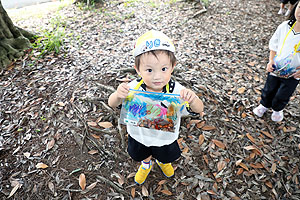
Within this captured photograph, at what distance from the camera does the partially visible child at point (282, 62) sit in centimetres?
233

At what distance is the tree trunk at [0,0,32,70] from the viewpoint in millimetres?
3858

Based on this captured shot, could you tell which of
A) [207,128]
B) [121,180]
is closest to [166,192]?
[121,180]

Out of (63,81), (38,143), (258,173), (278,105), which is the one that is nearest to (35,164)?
(38,143)

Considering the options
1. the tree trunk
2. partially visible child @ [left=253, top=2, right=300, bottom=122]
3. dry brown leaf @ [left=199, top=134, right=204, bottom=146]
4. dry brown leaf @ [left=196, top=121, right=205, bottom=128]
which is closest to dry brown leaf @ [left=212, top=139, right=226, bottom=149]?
dry brown leaf @ [left=199, top=134, right=204, bottom=146]

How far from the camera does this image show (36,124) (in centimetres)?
291

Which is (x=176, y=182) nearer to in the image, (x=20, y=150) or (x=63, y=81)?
(x=20, y=150)

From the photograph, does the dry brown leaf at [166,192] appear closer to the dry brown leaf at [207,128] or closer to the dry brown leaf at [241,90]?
the dry brown leaf at [207,128]

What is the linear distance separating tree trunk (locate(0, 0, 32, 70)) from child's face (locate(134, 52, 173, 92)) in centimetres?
362

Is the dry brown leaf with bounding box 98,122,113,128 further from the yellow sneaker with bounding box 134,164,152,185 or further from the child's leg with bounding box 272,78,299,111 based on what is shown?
the child's leg with bounding box 272,78,299,111

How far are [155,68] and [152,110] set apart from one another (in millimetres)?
361

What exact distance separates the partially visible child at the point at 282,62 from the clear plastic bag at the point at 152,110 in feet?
5.61

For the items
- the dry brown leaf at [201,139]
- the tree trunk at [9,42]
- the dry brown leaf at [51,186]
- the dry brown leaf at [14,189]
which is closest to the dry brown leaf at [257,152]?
the dry brown leaf at [201,139]

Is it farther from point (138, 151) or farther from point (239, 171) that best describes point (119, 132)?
point (239, 171)

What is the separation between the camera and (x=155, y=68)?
151 cm
